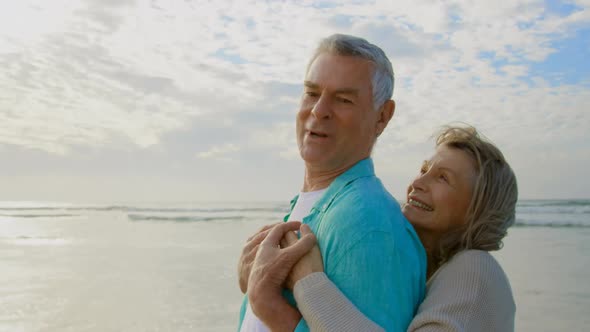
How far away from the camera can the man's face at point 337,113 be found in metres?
2.03

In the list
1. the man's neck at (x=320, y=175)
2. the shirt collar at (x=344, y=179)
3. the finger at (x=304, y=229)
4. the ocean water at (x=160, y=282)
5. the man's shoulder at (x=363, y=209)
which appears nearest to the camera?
the man's shoulder at (x=363, y=209)

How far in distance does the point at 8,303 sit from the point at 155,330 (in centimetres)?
265

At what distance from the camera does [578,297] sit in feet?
26.2

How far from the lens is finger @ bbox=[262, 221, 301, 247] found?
1790 millimetres

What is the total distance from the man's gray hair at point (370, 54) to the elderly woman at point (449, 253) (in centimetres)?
54

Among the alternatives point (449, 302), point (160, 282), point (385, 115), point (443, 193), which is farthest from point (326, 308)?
point (160, 282)

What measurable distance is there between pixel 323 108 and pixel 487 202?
871 mm

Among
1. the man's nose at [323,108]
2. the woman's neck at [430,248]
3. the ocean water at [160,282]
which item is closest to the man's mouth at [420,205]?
the woman's neck at [430,248]

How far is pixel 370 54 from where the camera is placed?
205 cm

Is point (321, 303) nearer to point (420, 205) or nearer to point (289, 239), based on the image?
point (289, 239)

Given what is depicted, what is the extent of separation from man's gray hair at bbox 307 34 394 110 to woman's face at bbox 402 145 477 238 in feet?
1.68

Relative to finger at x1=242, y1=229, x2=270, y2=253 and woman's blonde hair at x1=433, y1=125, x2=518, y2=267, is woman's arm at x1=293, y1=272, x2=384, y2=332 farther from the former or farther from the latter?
woman's blonde hair at x1=433, y1=125, x2=518, y2=267

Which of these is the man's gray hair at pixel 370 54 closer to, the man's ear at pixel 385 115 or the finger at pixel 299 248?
the man's ear at pixel 385 115

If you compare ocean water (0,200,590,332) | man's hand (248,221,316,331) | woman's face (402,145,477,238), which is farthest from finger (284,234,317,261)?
ocean water (0,200,590,332)
